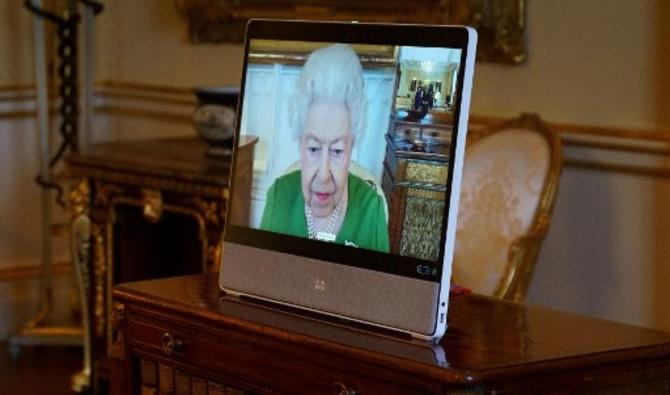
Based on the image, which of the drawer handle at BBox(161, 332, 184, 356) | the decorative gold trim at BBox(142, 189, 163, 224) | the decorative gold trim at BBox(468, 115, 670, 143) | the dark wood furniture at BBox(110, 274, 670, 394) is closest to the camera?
the dark wood furniture at BBox(110, 274, 670, 394)

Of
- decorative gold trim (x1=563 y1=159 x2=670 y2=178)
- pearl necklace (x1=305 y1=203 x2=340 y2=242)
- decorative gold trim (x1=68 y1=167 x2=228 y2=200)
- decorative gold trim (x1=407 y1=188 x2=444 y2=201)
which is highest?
decorative gold trim (x1=407 y1=188 x2=444 y2=201)

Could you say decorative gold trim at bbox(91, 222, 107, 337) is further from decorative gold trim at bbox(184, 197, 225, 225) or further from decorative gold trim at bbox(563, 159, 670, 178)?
decorative gold trim at bbox(563, 159, 670, 178)

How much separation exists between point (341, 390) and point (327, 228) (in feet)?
0.96

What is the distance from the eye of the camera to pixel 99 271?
399 cm

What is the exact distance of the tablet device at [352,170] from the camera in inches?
80.0

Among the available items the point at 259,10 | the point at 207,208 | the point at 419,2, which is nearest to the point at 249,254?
the point at 207,208

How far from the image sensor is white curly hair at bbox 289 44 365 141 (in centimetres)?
215

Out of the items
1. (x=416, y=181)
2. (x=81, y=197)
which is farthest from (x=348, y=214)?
(x=81, y=197)

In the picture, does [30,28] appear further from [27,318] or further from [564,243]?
[564,243]

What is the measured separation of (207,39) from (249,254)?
2.29 m

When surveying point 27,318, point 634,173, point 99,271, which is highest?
point 634,173

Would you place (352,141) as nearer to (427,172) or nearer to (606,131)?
(427,172)

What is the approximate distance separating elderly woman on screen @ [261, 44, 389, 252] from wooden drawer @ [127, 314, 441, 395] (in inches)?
8.0

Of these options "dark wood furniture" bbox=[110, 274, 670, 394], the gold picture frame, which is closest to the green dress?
"dark wood furniture" bbox=[110, 274, 670, 394]
